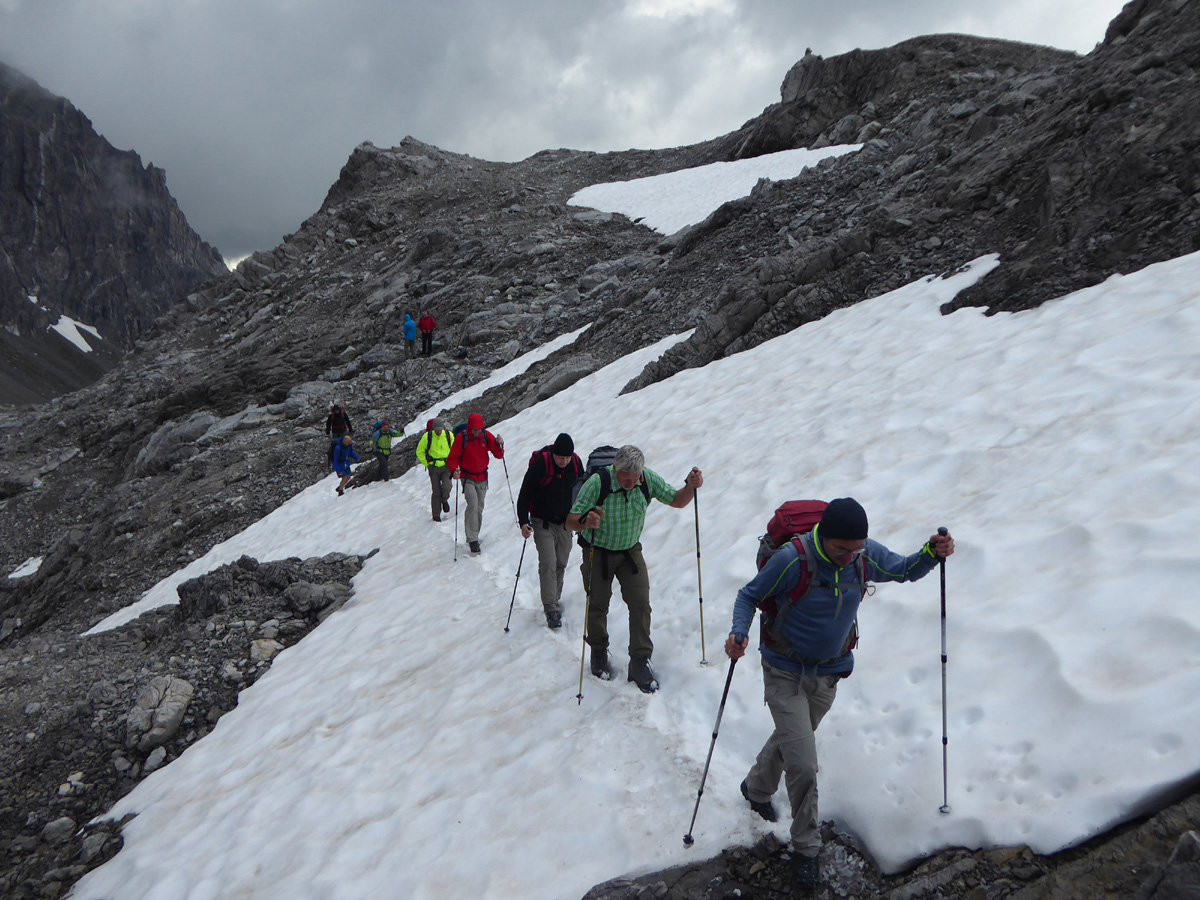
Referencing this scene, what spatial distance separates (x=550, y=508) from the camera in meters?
7.84

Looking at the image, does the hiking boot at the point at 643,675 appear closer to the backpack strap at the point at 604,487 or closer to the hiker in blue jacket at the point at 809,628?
the backpack strap at the point at 604,487

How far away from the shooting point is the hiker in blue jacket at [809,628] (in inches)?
160

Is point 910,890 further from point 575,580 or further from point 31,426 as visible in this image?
point 31,426

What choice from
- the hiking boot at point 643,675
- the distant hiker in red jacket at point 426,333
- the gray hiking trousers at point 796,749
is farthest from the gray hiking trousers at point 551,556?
the distant hiker in red jacket at point 426,333

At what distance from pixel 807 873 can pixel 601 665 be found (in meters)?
3.00

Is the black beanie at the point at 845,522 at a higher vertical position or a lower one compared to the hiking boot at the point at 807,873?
higher

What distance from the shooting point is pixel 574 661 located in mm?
7328

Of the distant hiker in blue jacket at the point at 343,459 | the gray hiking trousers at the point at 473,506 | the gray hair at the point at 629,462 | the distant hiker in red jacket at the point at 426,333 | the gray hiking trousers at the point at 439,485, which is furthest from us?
the distant hiker in red jacket at the point at 426,333

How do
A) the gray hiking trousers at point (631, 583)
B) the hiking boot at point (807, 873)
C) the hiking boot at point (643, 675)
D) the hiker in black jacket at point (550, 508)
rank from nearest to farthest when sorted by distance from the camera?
the hiking boot at point (807, 873), the hiking boot at point (643, 675), the gray hiking trousers at point (631, 583), the hiker in black jacket at point (550, 508)

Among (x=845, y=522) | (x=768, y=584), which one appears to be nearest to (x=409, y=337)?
(x=768, y=584)

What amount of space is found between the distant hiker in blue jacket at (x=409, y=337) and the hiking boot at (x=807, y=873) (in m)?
26.8

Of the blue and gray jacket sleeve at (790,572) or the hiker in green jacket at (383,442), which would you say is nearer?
the blue and gray jacket sleeve at (790,572)

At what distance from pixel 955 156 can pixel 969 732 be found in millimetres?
16578

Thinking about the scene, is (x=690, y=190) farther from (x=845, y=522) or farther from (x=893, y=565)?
(x=845, y=522)
